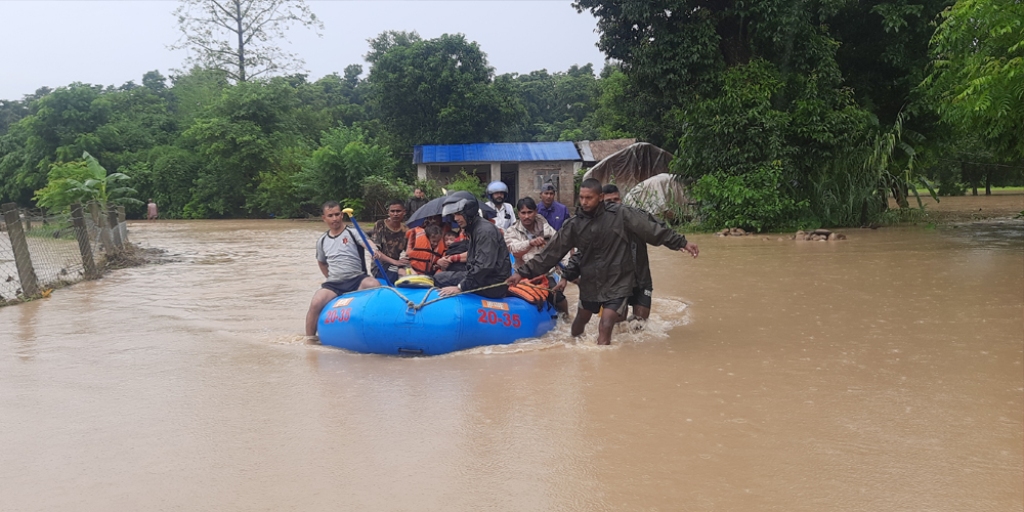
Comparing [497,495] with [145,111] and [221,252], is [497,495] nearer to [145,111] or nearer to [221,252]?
[221,252]

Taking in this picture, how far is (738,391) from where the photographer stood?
208 inches

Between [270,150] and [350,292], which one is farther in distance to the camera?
[270,150]

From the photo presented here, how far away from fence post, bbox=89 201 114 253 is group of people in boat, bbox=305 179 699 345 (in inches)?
337

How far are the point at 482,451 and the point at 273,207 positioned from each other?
30298mm

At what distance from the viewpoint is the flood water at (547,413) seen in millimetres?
3732

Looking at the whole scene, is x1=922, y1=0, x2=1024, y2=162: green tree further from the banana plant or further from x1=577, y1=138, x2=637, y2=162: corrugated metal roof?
x1=577, y1=138, x2=637, y2=162: corrugated metal roof

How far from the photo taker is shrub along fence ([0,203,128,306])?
10.0m

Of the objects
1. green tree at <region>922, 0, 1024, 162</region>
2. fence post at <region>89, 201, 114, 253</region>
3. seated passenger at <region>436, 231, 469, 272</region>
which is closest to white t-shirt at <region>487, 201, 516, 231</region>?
seated passenger at <region>436, 231, 469, 272</region>

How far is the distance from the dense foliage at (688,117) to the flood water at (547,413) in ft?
18.4

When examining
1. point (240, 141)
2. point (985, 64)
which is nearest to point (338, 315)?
point (985, 64)

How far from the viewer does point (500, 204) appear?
9031 mm

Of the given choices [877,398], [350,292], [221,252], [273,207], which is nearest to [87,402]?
[350,292]

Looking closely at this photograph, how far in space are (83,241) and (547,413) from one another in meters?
9.97

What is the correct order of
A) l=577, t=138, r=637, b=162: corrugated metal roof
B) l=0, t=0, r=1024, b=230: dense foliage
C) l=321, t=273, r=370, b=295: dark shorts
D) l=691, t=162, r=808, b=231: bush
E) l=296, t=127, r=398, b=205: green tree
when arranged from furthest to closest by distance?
1. l=577, t=138, r=637, b=162: corrugated metal roof
2. l=296, t=127, r=398, b=205: green tree
3. l=691, t=162, r=808, b=231: bush
4. l=0, t=0, r=1024, b=230: dense foliage
5. l=321, t=273, r=370, b=295: dark shorts
